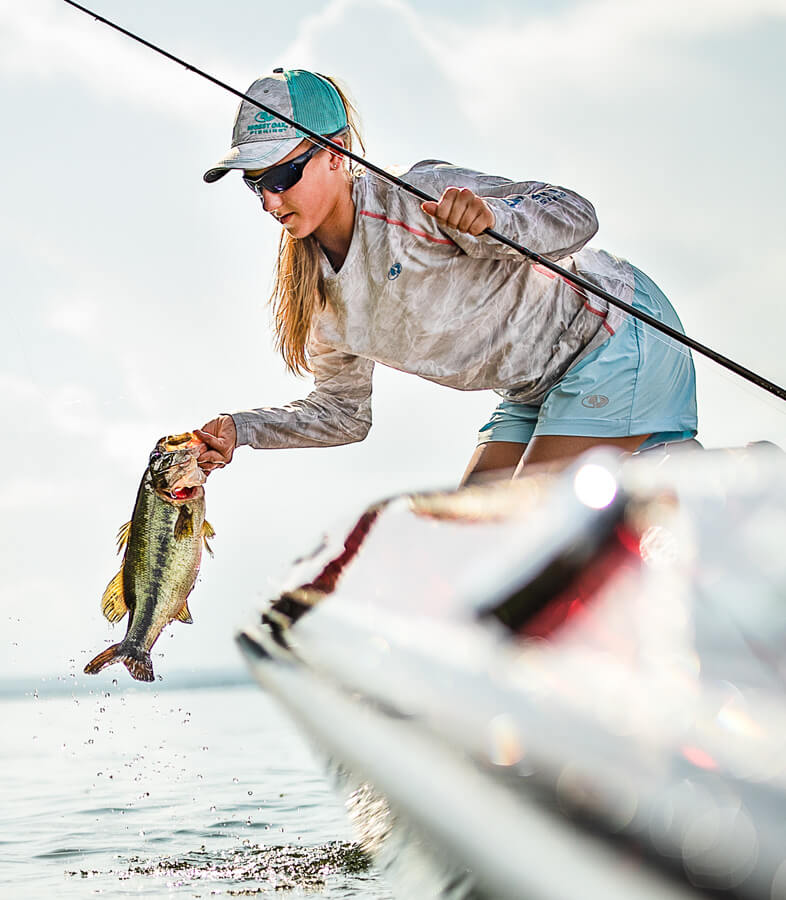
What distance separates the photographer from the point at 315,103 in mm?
3502

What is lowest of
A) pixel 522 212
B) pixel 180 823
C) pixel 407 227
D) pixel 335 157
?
pixel 180 823

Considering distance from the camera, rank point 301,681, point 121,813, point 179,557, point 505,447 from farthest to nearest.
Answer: point 121,813
point 179,557
point 505,447
point 301,681

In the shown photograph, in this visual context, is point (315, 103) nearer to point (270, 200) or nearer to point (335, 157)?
point (335, 157)

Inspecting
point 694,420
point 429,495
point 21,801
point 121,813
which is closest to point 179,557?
point 694,420

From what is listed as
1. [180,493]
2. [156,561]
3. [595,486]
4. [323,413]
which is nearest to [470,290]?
[323,413]

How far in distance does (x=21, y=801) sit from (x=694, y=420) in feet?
A: 34.2

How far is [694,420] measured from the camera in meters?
3.49

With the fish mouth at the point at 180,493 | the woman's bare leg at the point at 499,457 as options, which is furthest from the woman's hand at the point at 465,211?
the fish mouth at the point at 180,493

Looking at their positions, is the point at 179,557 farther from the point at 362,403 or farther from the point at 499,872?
the point at 499,872

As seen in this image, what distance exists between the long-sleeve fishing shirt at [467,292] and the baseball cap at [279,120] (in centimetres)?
25

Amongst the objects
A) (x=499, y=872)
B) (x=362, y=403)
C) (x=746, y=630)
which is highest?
(x=362, y=403)

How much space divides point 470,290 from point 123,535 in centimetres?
190

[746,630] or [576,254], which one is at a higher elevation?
[576,254]

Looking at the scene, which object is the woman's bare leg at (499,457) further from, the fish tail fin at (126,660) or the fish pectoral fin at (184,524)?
the fish tail fin at (126,660)
